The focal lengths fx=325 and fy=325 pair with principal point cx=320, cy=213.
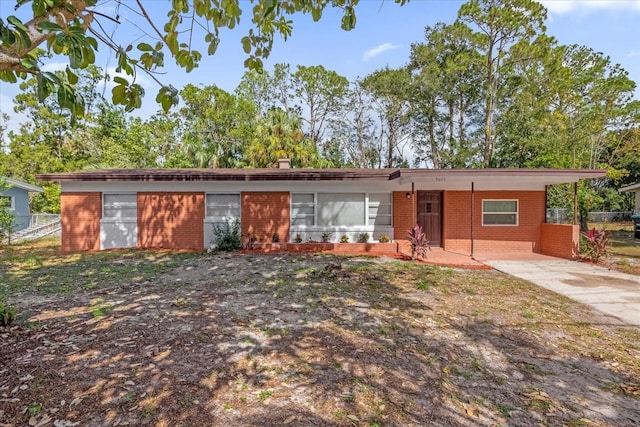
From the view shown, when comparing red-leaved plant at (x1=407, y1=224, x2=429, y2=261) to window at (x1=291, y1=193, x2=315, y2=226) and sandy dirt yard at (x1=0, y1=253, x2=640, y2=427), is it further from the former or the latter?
window at (x1=291, y1=193, x2=315, y2=226)

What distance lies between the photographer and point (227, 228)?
1216cm

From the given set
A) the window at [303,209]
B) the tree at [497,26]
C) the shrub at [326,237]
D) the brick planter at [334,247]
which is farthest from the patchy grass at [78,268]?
the tree at [497,26]

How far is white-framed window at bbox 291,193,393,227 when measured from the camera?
12516mm

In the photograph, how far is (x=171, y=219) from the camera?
40.2 ft

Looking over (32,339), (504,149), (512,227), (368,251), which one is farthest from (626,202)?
(32,339)

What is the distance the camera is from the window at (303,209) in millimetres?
12508

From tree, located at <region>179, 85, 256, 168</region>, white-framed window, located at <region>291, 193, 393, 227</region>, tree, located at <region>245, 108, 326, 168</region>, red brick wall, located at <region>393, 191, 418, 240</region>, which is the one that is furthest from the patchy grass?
tree, located at <region>179, 85, 256, 168</region>

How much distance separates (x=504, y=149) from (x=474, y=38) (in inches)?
335

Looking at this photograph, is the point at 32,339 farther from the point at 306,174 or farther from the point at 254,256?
the point at 306,174


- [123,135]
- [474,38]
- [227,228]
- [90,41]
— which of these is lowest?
[227,228]

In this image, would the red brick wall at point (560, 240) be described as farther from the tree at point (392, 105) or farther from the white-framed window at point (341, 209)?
the tree at point (392, 105)

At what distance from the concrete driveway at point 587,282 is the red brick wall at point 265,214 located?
7.15 meters

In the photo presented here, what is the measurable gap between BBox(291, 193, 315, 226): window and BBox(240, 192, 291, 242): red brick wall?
0.70ft

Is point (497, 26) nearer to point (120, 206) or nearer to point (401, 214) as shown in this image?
point (401, 214)
